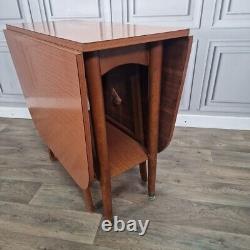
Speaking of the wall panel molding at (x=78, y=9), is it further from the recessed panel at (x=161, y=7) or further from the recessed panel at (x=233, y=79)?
the recessed panel at (x=233, y=79)

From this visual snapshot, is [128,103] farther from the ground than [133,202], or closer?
farther from the ground

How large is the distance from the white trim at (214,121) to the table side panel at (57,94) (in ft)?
3.95

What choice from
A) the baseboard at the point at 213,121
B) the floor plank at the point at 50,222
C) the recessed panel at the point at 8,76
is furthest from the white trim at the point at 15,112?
the baseboard at the point at 213,121

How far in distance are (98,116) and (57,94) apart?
0.20 metres

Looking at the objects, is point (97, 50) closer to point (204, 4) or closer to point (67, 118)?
point (67, 118)

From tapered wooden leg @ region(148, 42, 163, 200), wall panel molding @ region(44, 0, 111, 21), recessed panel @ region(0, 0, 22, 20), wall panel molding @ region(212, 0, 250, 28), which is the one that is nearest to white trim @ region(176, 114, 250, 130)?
wall panel molding @ region(212, 0, 250, 28)

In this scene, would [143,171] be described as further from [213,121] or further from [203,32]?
[203,32]

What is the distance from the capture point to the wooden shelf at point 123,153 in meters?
1.11

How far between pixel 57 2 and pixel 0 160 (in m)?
1.27

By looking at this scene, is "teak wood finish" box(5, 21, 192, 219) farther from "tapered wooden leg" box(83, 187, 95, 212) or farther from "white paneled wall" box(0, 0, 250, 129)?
"white paneled wall" box(0, 0, 250, 129)

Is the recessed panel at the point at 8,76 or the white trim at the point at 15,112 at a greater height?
the recessed panel at the point at 8,76

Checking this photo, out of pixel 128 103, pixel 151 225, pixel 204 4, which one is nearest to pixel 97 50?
pixel 128 103

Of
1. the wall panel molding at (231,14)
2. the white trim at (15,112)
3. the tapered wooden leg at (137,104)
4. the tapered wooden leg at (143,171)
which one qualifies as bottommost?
the white trim at (15,112)

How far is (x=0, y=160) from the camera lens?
1692mm
